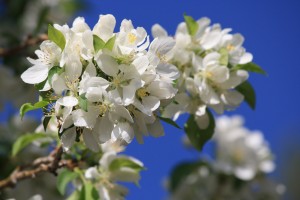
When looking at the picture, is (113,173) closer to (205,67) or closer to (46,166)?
(46,166)

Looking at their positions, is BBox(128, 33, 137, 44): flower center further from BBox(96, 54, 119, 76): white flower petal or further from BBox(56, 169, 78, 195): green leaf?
BBox(56, 169, 78, 195): green leaf

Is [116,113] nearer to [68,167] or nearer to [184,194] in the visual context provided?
[68,167]

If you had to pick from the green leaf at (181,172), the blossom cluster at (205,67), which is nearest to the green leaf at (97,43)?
the blossom cluster at (205,67)

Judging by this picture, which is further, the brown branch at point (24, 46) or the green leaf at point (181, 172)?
the green leaf at point (181, 172)

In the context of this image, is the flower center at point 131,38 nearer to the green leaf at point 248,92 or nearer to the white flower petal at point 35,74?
the white flower petal at point 35,74

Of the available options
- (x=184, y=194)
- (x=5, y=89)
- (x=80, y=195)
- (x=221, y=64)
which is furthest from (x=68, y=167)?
(x=184, y=194)

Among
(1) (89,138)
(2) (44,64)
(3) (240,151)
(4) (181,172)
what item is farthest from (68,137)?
(3) (240,151)

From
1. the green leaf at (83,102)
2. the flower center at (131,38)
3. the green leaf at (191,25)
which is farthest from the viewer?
the green leaf at (191,25)
